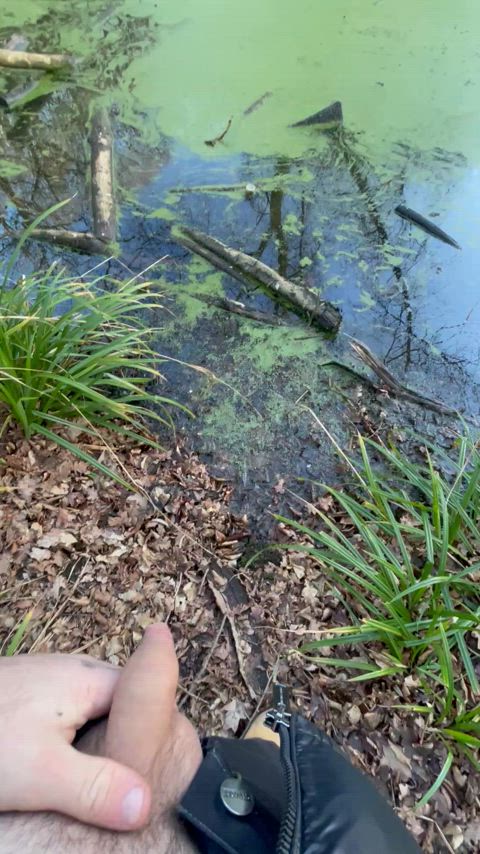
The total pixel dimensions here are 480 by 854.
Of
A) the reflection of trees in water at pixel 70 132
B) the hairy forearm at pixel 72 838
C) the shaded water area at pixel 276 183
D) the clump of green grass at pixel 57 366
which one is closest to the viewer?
the hairy forearm at pixel 72 838

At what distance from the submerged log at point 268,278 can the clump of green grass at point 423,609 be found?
33.5 inches

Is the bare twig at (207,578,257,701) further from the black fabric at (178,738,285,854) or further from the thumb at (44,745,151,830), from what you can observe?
the thumb at (44,745,151,830)

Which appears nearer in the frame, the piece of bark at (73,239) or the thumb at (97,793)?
the thumb at (97,793)

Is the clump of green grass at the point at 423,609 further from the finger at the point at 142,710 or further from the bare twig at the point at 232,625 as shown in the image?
the finger at the point at 142,710

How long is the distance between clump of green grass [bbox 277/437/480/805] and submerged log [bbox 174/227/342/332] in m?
0.85

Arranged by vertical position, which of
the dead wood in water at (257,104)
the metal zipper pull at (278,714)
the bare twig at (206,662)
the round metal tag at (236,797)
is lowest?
the bare twig at (206,662)

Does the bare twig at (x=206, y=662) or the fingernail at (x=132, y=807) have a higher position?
the fingernail at (x=132, y=807)

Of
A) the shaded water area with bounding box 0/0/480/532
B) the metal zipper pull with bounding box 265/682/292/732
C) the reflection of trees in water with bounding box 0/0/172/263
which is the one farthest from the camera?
the reflection of trees in water with bounding box 0/0/172/263

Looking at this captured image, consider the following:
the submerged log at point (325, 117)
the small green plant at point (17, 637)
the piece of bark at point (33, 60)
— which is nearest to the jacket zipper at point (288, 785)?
the small green plant at point (17, 637)

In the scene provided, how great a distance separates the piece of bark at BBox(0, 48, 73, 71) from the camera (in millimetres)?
2807

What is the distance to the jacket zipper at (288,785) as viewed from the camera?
57 centimetres

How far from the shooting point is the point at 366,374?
206 cm

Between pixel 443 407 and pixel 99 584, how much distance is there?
142cm

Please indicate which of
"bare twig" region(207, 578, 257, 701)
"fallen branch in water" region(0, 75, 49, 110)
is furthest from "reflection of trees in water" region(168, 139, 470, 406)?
"bare twig" region(207, 578, 257, 701)
